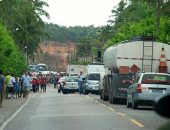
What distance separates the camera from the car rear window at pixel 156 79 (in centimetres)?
2372

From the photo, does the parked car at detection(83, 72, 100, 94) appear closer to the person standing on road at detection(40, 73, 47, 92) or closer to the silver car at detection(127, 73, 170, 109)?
the person standing on road at detection(40, 73, 47, 92)

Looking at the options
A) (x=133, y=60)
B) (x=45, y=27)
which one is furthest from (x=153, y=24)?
(x=45, y=27)

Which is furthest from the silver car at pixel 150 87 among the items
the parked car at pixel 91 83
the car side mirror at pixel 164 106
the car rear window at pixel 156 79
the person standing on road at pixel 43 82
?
the person standing on road at pixel 43 82

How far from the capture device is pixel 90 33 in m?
188

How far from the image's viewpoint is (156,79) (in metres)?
23.8

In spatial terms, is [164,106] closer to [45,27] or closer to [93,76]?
[93,76]

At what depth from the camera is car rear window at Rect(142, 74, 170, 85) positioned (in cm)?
2372

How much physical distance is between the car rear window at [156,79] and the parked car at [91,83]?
87.2 feet

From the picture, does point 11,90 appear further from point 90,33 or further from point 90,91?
point 90,33

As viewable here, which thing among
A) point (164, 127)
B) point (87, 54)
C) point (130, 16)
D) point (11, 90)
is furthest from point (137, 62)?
point (87, 54)

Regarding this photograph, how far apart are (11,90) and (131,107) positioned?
14.5 metres

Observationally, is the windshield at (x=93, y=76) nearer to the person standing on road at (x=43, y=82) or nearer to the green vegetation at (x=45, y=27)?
the green vegetation at (x=45, y=27)

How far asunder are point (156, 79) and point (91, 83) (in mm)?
27317

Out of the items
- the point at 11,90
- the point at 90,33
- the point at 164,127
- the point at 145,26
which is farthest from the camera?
the point at 90,33
